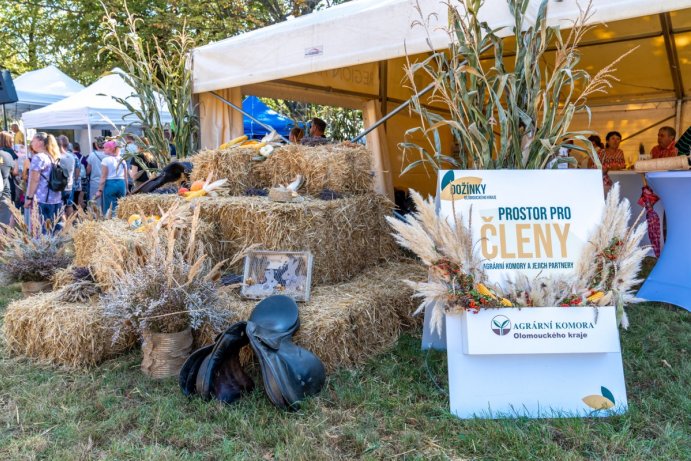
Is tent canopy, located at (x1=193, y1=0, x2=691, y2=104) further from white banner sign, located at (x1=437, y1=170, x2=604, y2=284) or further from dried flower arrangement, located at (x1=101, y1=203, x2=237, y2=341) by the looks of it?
dried flower arrangement, located at (x1=101, y1=203, x2=237, y2=341)

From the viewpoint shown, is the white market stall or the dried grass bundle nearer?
the dried grass bundle

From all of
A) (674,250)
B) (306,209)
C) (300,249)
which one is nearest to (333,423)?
(300,249)

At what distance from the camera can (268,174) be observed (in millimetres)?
3836

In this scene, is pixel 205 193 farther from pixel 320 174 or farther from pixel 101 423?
pixel 101 423

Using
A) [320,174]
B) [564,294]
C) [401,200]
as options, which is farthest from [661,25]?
[564,294]

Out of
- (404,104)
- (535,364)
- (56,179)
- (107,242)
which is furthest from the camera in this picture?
(56,179)

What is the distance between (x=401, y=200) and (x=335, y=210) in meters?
3.47

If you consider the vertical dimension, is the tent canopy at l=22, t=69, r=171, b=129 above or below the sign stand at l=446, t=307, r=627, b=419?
above

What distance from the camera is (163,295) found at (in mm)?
2480

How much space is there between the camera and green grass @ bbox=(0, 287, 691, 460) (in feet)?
6.27

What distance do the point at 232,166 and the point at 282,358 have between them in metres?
1.90

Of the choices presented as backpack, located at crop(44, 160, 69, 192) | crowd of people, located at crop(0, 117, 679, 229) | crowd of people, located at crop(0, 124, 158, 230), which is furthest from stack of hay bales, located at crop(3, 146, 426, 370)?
backpack, located at crop(44, 160, 69, 192)

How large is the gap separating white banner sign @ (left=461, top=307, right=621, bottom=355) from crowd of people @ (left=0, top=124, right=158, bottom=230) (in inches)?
157

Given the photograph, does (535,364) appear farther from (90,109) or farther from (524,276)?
(90,109)
